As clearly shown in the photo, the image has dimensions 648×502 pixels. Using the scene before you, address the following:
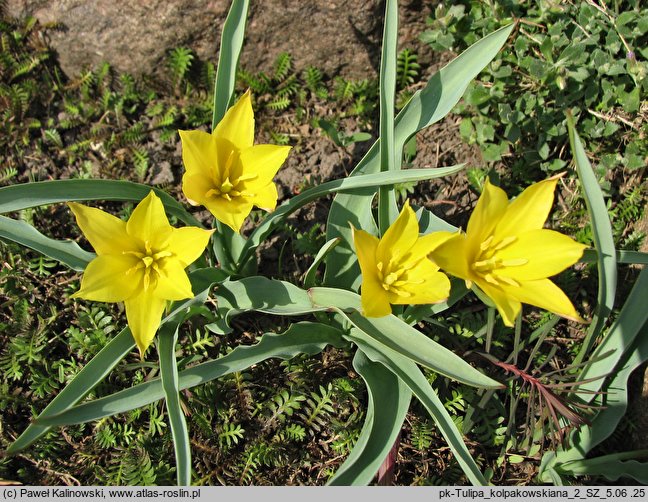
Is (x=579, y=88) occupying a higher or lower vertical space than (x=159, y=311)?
higher

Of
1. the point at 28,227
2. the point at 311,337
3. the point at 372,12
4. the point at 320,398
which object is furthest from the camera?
the point at 372,12

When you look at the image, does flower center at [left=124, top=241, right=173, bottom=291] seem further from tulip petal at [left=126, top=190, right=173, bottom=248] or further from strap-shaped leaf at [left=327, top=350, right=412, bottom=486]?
strap-shaped leaf at [left=327, top=350, right=412, bottom=486]

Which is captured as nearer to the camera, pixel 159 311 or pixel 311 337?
pixel 159 311

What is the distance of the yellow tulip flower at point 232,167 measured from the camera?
5.41 feet

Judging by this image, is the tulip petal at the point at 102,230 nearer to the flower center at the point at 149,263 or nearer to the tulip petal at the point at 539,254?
the flower center at the point at 149,263

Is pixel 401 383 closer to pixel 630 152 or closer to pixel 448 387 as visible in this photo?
pixel 448 387

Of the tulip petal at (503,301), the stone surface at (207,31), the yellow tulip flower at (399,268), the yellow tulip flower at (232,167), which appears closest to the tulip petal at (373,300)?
the yellow tulip flower at (399,268)

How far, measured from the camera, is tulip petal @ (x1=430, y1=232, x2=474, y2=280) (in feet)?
4.83

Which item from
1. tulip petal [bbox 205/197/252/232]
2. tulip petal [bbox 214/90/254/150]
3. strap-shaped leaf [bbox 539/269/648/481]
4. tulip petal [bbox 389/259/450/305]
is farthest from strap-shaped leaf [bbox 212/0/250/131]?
strap-shaped leaf [bbox 539/269/648/481]

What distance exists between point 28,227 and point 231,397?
97 centimetres

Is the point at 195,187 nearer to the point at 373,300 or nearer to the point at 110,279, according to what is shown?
the point at 110,279

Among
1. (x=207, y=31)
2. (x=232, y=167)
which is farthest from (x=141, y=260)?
(x=207, y=31)
